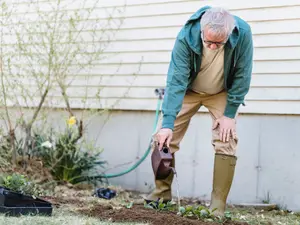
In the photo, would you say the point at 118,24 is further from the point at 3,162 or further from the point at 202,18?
the point at 202,18

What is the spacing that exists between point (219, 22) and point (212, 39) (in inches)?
4.8

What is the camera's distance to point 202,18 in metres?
4.20

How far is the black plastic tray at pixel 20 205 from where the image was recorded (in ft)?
13.7

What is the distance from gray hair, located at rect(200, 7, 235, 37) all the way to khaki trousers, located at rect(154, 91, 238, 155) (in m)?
0.86

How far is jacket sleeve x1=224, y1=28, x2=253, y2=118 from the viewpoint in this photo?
4.43 metres

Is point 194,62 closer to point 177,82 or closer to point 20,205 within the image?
point 177,82

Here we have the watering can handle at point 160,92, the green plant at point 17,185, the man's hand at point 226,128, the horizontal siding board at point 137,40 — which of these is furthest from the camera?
the horizontal siding board at point 137,40

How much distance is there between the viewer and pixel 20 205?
4.30m

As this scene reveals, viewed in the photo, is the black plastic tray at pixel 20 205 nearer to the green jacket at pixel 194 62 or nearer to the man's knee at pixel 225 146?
the green jacket at pixel 194 62

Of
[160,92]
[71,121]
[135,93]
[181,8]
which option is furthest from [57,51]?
[181,8]

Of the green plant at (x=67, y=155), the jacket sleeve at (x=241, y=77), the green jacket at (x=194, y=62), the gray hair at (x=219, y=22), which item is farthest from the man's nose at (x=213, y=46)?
the green plant at (x=67, y=155)

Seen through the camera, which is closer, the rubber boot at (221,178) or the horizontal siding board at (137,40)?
the rubber boot at (221,178)

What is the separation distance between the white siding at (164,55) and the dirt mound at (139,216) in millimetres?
1814

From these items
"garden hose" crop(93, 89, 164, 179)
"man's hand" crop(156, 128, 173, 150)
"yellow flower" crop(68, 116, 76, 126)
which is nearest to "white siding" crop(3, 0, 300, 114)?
"garden hose" crop(93, 89, 164, 179)
